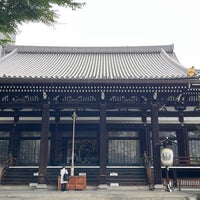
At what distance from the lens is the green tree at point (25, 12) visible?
5.59 meters

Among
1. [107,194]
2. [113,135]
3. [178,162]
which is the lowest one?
[107,194]

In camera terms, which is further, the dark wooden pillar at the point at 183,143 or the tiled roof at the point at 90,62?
the tiled roof at the point at 90,62

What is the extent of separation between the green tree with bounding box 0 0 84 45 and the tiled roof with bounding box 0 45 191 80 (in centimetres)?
829

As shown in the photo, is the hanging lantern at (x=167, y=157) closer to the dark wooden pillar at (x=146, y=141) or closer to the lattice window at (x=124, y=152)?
the dark wooden pillar at (x=146, y=141)

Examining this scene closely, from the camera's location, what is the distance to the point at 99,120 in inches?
557

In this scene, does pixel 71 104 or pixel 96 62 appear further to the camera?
pixel 96 62

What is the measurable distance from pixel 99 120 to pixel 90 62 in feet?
22.7

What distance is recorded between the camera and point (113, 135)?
15078 millimetres

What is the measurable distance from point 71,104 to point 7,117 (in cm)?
449

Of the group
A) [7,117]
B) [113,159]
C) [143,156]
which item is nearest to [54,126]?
[7,117]

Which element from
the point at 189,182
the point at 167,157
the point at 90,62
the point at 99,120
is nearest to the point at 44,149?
the point at 99,120

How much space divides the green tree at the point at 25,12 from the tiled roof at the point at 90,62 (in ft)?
27.2

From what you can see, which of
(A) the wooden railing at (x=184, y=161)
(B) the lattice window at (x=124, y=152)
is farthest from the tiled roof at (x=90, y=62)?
(A) the wooden railing at (x=184, y=161)

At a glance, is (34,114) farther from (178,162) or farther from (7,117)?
(178,162)
